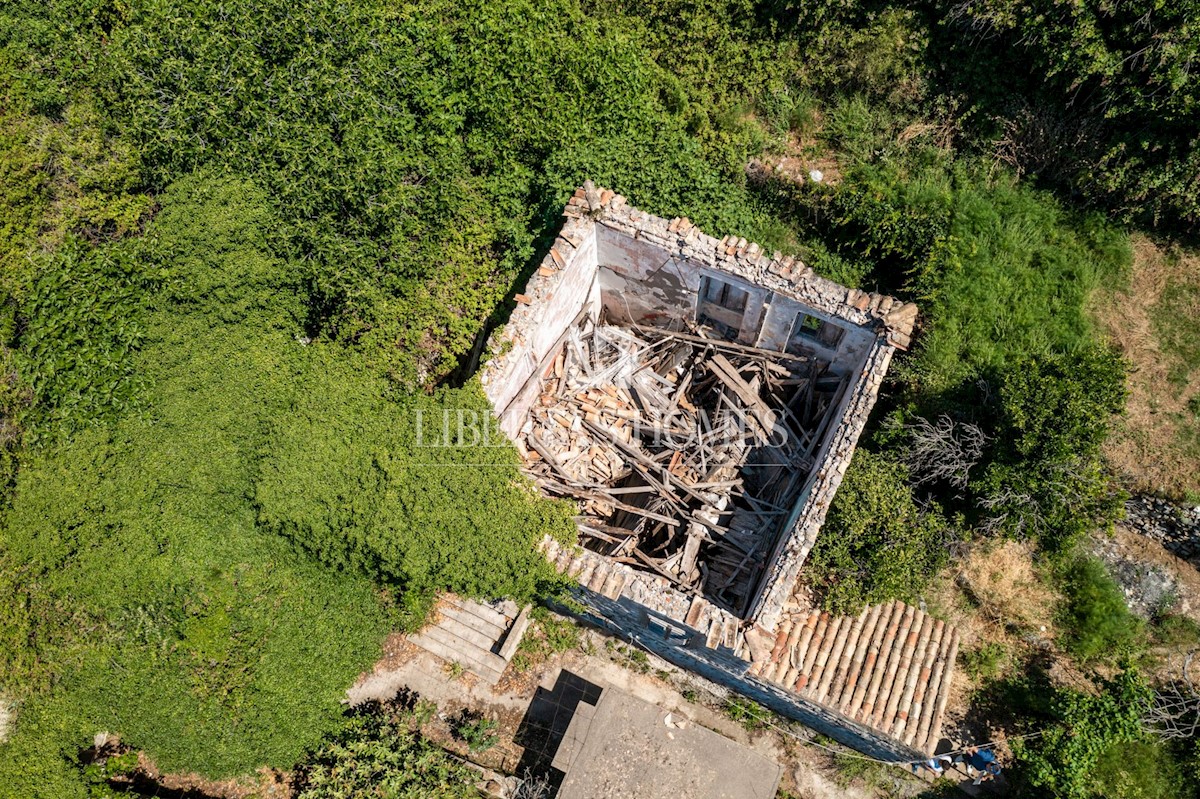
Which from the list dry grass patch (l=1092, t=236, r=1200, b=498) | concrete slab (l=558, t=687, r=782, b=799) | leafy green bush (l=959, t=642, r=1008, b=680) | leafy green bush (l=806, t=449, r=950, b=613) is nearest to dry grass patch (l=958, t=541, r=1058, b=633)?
leafy green bush (l=959, t=642, r=1008, b=680)

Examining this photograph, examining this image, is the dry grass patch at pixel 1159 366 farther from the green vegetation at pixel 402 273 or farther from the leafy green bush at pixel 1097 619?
the leafy green bush at pixel 1097 619

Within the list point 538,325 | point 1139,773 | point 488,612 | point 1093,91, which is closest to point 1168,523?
point 1139,773

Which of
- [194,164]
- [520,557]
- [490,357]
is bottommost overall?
[520,557]

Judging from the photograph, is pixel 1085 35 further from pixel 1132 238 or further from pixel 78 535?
pixel 78 535

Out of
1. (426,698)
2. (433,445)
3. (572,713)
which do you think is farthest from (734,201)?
(426,698)

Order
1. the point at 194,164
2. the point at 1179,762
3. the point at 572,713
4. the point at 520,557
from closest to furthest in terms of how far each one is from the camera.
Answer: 1. the point at 520,557
2. the point at 1179,762
3. the point at 572,713
4. the point at 194,164

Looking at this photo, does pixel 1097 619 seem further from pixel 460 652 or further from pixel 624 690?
pixel 460 652

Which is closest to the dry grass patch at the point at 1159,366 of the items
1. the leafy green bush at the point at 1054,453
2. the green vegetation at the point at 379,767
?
the leafy green bush at the point at 1054,453

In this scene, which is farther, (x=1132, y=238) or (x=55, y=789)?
(x=1132, y=238)
